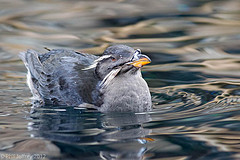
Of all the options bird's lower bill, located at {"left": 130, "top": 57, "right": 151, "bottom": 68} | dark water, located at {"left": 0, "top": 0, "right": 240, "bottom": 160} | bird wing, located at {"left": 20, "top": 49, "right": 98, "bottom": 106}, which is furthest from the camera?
bird wing, located at {"left": 20, "top": 49, "right": 98, "bottom": 106}

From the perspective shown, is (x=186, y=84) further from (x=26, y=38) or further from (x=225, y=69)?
(x=26, y=38)

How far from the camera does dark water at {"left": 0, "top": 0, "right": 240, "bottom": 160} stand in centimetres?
534

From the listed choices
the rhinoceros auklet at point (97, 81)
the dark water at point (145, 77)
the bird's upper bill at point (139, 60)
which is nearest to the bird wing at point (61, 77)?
the rhinoceros auklet at point (97, 81)

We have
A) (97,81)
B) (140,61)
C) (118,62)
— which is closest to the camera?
(140,61)

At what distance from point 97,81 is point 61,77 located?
681 mm

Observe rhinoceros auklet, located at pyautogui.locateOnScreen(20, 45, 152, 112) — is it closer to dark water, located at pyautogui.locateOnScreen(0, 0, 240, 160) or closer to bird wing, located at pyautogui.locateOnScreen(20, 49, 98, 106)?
bird wing, located at pyautogui.locateOnScreen(20, 49, 98, 106)

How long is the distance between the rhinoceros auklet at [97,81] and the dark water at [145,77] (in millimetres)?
211

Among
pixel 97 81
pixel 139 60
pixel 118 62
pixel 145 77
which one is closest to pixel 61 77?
pixel 97 81

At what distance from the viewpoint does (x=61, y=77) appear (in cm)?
744

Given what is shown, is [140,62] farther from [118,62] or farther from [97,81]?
[97,81]

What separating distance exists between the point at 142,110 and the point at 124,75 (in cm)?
55

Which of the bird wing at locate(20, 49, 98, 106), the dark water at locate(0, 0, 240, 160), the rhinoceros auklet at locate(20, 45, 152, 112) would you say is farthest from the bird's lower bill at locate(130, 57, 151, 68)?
the bird wing at locate(20, 49, 98, 106)

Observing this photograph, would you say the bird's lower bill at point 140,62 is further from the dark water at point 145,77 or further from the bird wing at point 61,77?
the bird wing at point 61,77

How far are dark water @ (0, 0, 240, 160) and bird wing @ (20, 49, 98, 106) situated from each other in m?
0.24
